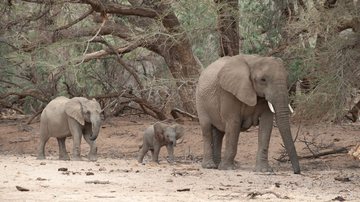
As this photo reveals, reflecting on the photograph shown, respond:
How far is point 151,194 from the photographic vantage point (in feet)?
31.1

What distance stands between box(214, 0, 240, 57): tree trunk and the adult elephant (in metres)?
2.51

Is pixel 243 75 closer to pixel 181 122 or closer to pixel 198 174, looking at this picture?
pixel 198 174

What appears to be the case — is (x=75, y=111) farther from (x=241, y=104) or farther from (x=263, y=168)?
(x=263, y=168)

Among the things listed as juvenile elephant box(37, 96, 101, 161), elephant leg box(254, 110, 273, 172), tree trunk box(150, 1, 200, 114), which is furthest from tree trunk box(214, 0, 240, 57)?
elephant leg box(254, 110, 273, 172)

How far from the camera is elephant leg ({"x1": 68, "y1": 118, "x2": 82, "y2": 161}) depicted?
16.7m

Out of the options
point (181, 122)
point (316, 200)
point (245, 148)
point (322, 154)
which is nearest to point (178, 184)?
point (316, 200)

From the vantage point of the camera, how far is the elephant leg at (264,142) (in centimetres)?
1388

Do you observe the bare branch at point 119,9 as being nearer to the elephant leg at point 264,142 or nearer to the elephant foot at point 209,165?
the elephant foot at point 209,165

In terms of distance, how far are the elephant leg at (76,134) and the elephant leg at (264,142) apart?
162 inches

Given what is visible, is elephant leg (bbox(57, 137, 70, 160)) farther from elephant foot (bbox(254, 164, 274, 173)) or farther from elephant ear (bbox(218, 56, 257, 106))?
elephant foot (bbox(254, 164, 274, 173))

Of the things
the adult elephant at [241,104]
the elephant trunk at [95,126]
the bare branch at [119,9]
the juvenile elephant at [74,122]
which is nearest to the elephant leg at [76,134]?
the juvenile elephant at [74,122]

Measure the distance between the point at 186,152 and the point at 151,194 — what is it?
31.9 ft

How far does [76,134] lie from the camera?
55.2 ft

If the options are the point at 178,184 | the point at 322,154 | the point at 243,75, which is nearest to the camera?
the point at 178,184
